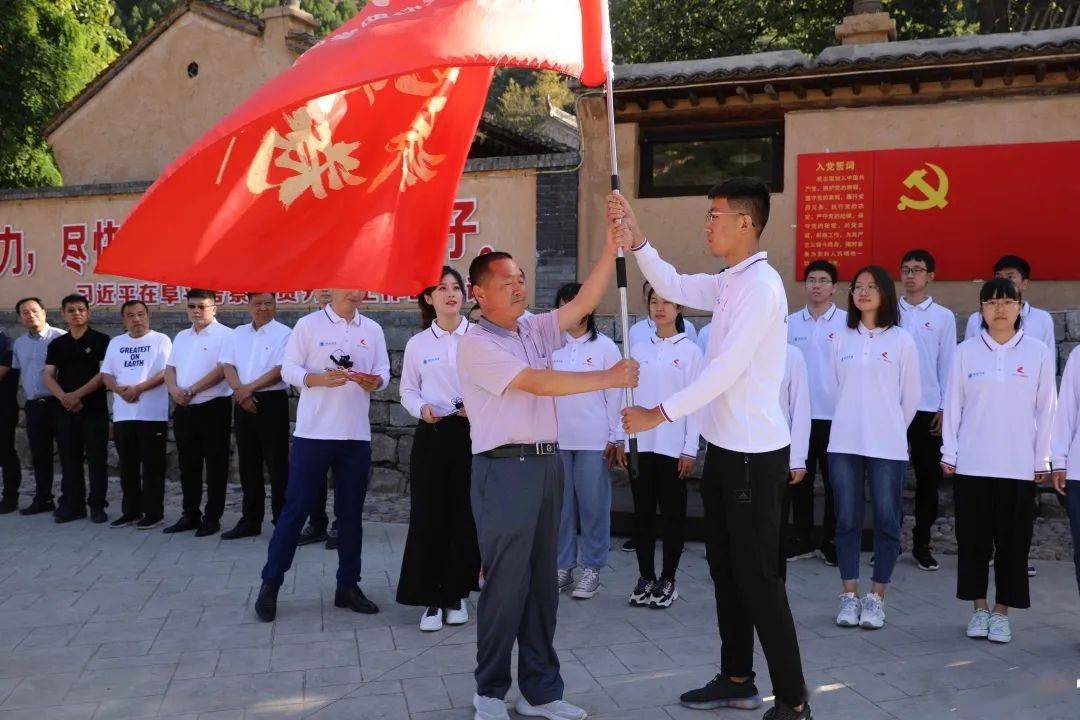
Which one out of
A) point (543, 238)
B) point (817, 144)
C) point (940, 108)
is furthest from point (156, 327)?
point (940, 108)

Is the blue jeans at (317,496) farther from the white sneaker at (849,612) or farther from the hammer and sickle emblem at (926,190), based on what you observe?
the hammer and sickle emblem at (926,190)

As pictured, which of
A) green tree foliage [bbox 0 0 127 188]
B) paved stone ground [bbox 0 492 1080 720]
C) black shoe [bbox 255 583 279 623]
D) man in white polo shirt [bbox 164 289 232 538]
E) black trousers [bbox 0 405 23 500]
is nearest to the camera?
paved stone ground [bbox 0 492 1080 720]

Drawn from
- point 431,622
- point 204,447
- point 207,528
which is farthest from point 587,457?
point 204,447

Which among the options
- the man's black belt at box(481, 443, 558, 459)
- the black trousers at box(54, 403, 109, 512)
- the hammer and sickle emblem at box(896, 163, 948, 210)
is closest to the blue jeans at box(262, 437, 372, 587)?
the man's black belt at box(481, 443, 558, 459)

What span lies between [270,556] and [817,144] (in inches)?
266

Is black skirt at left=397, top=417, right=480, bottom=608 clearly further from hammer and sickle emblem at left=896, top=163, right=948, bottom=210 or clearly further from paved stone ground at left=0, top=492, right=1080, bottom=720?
hammer and sickle emblem at left=896, top=163, right=948, bottom=210

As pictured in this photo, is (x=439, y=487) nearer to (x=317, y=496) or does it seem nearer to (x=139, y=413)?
(x=317, y=496)

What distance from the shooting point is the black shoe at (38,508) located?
900cm

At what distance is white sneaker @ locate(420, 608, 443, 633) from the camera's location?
5.34 meters

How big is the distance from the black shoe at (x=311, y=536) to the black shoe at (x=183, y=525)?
1.09 meters

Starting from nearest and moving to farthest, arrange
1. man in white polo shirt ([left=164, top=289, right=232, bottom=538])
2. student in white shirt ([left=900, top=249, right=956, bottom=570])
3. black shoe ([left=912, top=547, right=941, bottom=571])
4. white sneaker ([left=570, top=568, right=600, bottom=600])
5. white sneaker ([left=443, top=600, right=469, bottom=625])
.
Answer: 1. white sneaker ([left=443, top=600, right=469, bottom=625])
2. white sneaker ([left=570, top=568, right=600, bottom=600])
3. black shoe ([left=912, top=547, right=941, bottom=571])
4. student in white shirt ([left=900, top=249, right=956, bottom=570])
5. man in white polo shirt ([left=164, top=289, right=232, bottom=538])

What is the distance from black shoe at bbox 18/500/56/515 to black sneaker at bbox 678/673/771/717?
7.02 m

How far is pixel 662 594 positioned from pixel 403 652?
163 centimetres

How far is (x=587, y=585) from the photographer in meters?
6.04
